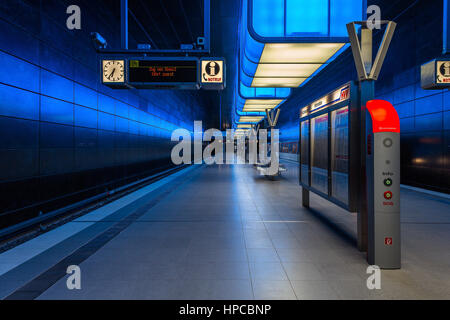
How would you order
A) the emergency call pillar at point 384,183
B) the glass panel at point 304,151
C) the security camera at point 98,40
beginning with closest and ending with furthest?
the emergency call pillar at point 384,183 → the security camera at point 98,40 → the glass panel at point 304,151

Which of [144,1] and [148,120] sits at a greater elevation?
[144,1]

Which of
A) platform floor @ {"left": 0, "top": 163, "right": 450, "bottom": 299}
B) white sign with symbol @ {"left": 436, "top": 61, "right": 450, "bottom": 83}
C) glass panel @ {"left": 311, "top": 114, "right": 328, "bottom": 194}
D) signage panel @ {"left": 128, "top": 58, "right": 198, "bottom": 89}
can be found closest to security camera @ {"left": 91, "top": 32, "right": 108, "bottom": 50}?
signage panel @ {"left": 128, "top": 58, "right": 198, "bottom": 89}

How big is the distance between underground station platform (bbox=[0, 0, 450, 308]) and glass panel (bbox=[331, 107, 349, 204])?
0.04 meters

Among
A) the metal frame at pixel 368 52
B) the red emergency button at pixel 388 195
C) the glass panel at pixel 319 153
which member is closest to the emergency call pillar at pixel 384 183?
the red emergency button at pixel 388 195

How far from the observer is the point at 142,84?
6945 mm

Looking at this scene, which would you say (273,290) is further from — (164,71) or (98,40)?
(98,40)

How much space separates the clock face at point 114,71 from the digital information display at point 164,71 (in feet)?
0.84

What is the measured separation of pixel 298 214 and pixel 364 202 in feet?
8.58

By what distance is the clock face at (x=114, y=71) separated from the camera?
6887 millimetres

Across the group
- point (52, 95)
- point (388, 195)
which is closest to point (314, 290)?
point (388, 195)

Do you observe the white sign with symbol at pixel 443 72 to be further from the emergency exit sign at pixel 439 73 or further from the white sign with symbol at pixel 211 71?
the white sign with symbol at pixel 211 71

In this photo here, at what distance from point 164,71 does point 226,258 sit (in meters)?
4.87
